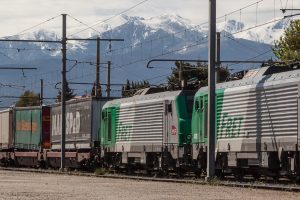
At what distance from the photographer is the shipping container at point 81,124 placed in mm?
51125

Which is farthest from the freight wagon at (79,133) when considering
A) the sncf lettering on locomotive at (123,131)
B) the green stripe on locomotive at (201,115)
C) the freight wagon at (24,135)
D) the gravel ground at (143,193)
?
the gravel ground at (143,193)

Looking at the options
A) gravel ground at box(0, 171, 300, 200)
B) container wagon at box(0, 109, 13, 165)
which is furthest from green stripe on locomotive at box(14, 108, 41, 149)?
gravel ground at box(0, 171, 300, 200)

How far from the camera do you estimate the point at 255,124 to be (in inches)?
1282

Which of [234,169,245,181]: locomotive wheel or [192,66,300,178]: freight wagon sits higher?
[192,66,300,178]: freight wagon

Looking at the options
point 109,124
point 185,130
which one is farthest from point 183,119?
point 109,124

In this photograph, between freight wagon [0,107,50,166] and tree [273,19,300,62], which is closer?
freight wagon [0,107,50,166]

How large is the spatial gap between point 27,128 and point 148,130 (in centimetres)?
2175

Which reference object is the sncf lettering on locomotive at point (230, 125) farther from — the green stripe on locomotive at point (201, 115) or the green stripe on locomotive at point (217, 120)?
the green stripe on locomotive at point (201, 115)

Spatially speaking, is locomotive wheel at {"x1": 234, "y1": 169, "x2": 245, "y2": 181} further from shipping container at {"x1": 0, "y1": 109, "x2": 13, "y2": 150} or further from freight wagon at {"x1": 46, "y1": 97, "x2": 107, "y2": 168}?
shipping container at {"x1": 0, "y1": 109, "x2": 13, "y2": 150}

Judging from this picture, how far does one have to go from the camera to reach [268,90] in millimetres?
31578

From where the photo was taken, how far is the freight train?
1208 inches

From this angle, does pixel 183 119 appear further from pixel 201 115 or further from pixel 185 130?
pixel 201 115

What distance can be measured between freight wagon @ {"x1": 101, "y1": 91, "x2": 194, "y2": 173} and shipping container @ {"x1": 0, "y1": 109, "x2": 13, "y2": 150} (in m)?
17.6

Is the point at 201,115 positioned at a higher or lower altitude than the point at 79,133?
higher
